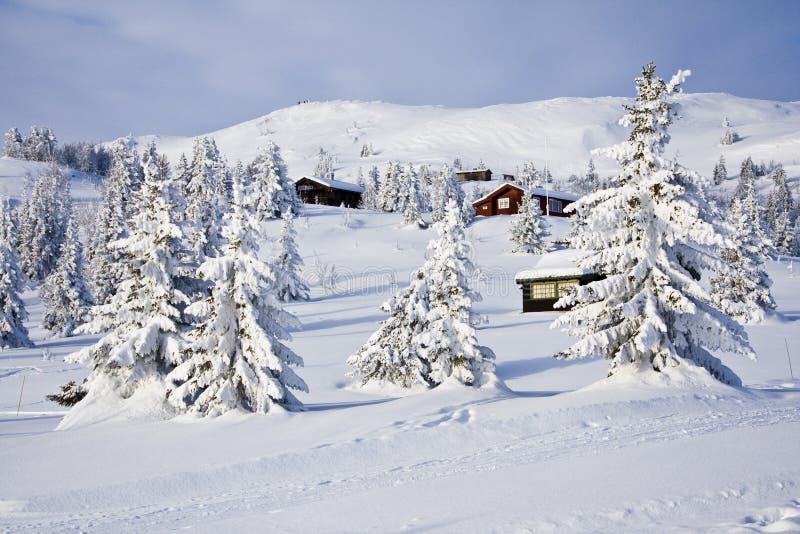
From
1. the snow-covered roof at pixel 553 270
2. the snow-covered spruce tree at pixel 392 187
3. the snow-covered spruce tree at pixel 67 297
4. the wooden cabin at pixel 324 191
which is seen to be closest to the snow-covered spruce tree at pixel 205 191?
the snow-covered spruce tree at pixel 67 297

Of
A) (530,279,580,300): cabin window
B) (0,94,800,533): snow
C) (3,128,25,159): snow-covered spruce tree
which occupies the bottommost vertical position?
(530,279,580,300): cabin window

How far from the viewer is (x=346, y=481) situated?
8906 mm

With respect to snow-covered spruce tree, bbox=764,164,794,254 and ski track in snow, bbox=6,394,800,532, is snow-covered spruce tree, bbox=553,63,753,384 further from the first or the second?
snow-covered spruce tree, bbox=764,164,794,254

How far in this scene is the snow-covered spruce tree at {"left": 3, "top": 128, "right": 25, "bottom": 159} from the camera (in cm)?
17075

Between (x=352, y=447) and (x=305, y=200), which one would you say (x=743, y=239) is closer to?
(x=352, y=447)

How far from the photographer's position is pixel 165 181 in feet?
55.6

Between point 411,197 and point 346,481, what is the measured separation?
76685 millimetres

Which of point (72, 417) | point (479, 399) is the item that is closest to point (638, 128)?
point (479, 399)

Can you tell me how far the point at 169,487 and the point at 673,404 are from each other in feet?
33.7

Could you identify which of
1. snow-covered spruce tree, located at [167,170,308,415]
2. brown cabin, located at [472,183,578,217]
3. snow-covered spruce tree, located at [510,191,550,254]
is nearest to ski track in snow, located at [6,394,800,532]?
snow-covered spruce tree, located at [167,170,308,415]

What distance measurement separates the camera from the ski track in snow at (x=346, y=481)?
24.6ft

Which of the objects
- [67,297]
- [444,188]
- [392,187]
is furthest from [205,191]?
[392,187]

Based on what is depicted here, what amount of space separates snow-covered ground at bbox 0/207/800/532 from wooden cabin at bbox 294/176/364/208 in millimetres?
Answer: 91226

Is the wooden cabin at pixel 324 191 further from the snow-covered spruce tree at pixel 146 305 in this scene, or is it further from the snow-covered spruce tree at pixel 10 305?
the snow-covered spruce tree at pixel 146 305
